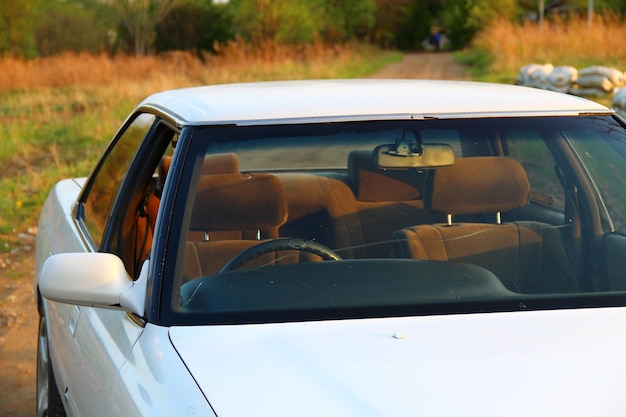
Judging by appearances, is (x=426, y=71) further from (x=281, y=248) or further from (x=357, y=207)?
(x=281, y=248)

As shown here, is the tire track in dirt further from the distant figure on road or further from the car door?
the distant figure on road

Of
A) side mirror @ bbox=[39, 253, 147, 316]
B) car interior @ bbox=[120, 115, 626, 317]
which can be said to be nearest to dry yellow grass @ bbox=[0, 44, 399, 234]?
car interior @ bbox=[120, 115, 626, 317]

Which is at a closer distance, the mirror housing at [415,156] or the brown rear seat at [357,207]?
the brown rear seat at [357,207]

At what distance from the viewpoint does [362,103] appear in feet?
9.75

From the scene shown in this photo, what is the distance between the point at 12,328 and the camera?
5996mm

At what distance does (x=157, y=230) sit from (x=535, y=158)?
6.33 feet

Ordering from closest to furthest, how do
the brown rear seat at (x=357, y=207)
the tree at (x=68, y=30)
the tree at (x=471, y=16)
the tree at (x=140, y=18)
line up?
the brown rear seat at (x=357, y=207), the tree at (x=68, y=30), the tree at (x=140, y=18), the tree at (x=471, y=16)

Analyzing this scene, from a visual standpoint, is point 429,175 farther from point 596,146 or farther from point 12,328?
point 12,328

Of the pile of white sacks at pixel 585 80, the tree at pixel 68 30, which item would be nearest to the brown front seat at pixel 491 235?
the pile of white sacks at pixel 585 80

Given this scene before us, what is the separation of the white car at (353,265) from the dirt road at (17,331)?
1.10 meters

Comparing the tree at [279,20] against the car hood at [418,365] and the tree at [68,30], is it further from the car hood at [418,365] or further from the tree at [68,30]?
the car hood at [418,365]

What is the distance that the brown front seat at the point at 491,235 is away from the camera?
2.92 m

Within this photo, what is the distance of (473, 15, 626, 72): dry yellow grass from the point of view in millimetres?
27906

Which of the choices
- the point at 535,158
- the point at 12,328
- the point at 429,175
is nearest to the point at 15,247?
the point at 12,328
